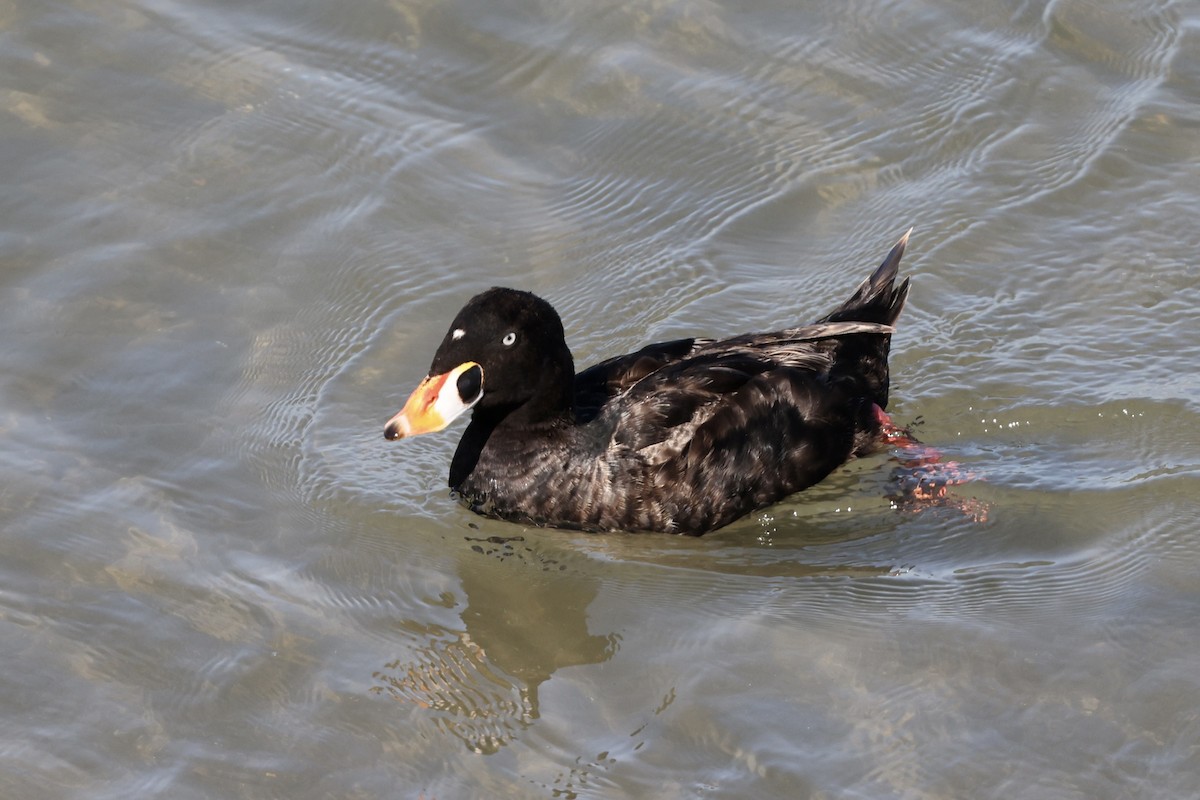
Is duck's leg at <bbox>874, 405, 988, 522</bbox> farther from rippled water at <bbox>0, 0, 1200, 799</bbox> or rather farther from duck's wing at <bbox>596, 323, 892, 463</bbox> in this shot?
duck's wing at <bbox>596, 323, 892, 463</bbox>

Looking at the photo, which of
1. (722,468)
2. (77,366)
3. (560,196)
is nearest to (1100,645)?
(722,468)

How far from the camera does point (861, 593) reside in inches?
271

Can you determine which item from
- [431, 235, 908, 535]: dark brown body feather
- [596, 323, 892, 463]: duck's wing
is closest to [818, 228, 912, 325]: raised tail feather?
[596, 323, 892, 463]: duck's wing

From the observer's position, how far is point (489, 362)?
290 inches

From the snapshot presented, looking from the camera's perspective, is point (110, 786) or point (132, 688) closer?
point (110, 786)

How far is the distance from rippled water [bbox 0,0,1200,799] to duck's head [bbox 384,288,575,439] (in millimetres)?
621

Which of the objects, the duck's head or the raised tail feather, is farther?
the raised tail feather

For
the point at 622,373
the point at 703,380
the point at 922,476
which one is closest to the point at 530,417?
the point at 622,373

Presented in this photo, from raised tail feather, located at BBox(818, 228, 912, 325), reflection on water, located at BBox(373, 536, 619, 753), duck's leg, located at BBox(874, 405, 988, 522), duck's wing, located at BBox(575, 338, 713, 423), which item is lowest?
reflection on water, located at BBox(373, 536, 619, 753)

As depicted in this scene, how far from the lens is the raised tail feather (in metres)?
8.32

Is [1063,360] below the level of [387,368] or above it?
above

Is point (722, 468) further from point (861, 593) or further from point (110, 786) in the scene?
point (110, 786)

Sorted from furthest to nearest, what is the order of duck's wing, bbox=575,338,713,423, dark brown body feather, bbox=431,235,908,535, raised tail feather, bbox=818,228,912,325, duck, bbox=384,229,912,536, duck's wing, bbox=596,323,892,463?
raised tail feather, bbox=818,228,912,325 < duck's wing, bbox=575,338,713,423 < duck's wing, bbox=596,323,892,463 < dark brown body feather, bbox=431,235,908,535 < duck, bbox=384,229,912,536

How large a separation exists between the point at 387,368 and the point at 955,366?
3.13 metres
